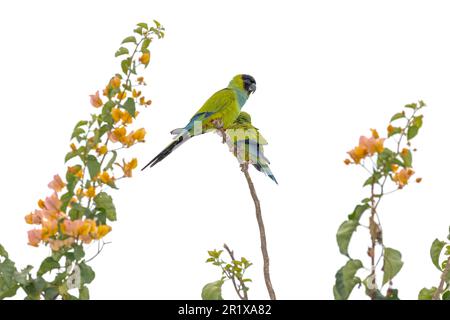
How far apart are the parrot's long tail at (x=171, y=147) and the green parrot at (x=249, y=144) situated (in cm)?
28

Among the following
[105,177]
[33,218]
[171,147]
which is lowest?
[33,218]

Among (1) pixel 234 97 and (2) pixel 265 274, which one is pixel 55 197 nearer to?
(2) pixel 265 274

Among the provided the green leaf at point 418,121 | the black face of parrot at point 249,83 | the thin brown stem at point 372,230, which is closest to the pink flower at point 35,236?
the thin brown stem at point 372,230

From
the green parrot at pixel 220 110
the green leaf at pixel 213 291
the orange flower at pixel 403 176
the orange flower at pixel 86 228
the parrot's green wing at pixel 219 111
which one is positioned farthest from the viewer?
the parrot's green wing at pixel 219 111

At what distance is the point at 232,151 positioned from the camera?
415 cm

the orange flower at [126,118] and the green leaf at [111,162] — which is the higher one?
the orange flower at [126,118]

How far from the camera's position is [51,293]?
2.46m

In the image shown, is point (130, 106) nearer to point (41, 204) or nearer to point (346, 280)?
point (41, 204)

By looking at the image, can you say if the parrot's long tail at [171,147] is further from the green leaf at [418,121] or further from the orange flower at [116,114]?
the green leaf at [418,121]

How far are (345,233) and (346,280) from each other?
0.16 meters

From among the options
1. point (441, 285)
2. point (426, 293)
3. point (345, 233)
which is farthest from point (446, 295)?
point (345, 233)

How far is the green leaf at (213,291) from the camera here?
2.70 m
